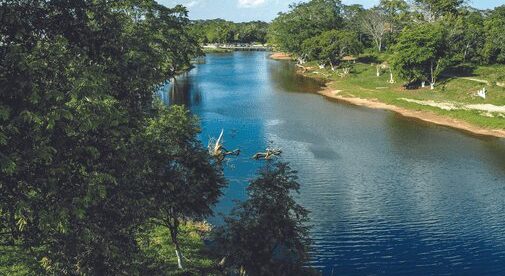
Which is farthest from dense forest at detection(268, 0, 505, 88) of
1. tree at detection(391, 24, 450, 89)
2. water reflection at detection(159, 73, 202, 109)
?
water reflection at detection(159, 73, 202, 109)

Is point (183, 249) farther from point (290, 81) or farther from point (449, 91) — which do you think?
point (290, 81)

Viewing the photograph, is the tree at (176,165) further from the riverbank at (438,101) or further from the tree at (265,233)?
the riverbank at (438,101)

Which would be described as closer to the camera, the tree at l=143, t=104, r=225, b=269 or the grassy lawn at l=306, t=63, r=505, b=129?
the tree at l=143, t=104, r=225, b=269

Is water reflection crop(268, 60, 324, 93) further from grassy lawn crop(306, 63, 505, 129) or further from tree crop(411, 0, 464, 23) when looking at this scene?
tree crop(411, 0, 464, 23)

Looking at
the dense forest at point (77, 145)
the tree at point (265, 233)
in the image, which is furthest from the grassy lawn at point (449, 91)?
the dense forest at point (77, 145)

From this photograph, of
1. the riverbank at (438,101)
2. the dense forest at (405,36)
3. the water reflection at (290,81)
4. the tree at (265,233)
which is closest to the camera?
the tree at (265,233)

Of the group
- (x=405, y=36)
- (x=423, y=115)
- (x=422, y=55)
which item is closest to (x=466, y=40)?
(x=405, y=36)
